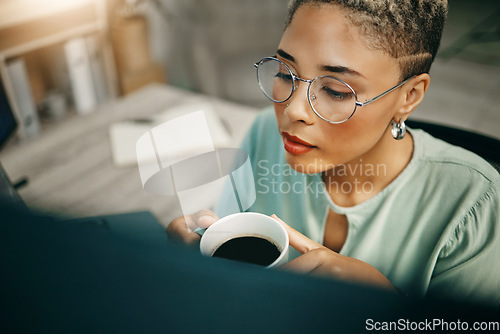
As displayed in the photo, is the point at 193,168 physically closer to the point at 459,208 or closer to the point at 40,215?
the point at 40,215

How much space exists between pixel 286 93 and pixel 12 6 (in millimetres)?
1374

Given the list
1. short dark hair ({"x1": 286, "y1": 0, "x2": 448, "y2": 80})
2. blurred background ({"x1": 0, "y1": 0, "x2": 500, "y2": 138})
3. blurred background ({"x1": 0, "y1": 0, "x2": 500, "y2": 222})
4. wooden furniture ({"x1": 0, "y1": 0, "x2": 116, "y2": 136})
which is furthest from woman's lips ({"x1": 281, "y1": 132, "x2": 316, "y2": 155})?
wooden furniture ({"x1": 0, "y1": 0, "x2": 116, "y2": 136})

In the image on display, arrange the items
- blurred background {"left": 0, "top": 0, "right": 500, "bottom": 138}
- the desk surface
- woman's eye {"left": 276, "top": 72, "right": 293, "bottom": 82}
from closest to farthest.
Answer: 1. woman's eye {"left": 276, "top": 72, "right": 293, "bottom": 82}
2. the desk surface
3. blurred background {"left": 0, "top": 0, "right": 500, "bottom": 138}

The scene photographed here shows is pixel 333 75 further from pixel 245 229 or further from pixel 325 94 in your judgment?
pixel 245 229

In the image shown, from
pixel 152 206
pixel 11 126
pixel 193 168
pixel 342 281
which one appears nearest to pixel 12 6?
pixel 11 126

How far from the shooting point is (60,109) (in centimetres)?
139

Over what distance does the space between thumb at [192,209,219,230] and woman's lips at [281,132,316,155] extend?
106 mm

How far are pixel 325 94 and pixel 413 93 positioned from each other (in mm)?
106

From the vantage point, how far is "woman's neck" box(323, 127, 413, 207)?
16.8 inches

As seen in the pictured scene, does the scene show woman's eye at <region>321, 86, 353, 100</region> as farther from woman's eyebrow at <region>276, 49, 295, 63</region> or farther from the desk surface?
the desk surface

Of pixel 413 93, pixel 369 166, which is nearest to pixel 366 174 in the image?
pixel 369 166

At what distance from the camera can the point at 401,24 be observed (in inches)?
11.7

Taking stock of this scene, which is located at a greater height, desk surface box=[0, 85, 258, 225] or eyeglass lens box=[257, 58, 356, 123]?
eyeglass lens box=[257, 58, 356, 123]

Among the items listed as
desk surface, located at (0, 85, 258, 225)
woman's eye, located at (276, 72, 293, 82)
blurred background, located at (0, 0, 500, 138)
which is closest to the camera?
woman's eye, located at (276, 72, 293, 82)
